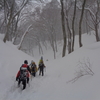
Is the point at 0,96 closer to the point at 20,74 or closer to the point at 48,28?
the point at 20,74

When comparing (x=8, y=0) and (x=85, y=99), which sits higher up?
(x=8, y=0)

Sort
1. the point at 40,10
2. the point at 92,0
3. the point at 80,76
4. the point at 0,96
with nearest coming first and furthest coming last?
the point at 0,96 → the point at 80,76 → the point at 92,0 → the point at 40,10

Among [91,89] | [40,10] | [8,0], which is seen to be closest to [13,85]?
[91,89]

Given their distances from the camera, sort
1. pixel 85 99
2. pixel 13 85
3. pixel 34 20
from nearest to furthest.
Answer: pixel 85 99
pixel 13 85
pixel 34 20

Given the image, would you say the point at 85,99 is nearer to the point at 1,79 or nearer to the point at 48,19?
the point at 1,79

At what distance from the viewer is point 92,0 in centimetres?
1605

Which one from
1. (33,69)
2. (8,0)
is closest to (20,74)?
(33,69)

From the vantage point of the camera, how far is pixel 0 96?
5.09 metres

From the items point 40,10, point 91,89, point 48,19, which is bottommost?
point 91,89

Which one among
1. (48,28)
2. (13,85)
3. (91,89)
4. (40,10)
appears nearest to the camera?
(91,89)

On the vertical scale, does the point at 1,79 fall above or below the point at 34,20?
below

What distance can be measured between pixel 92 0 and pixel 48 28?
1327 cm

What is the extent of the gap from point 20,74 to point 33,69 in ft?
8.64

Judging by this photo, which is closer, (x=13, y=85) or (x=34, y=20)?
(x=13, y=85)
